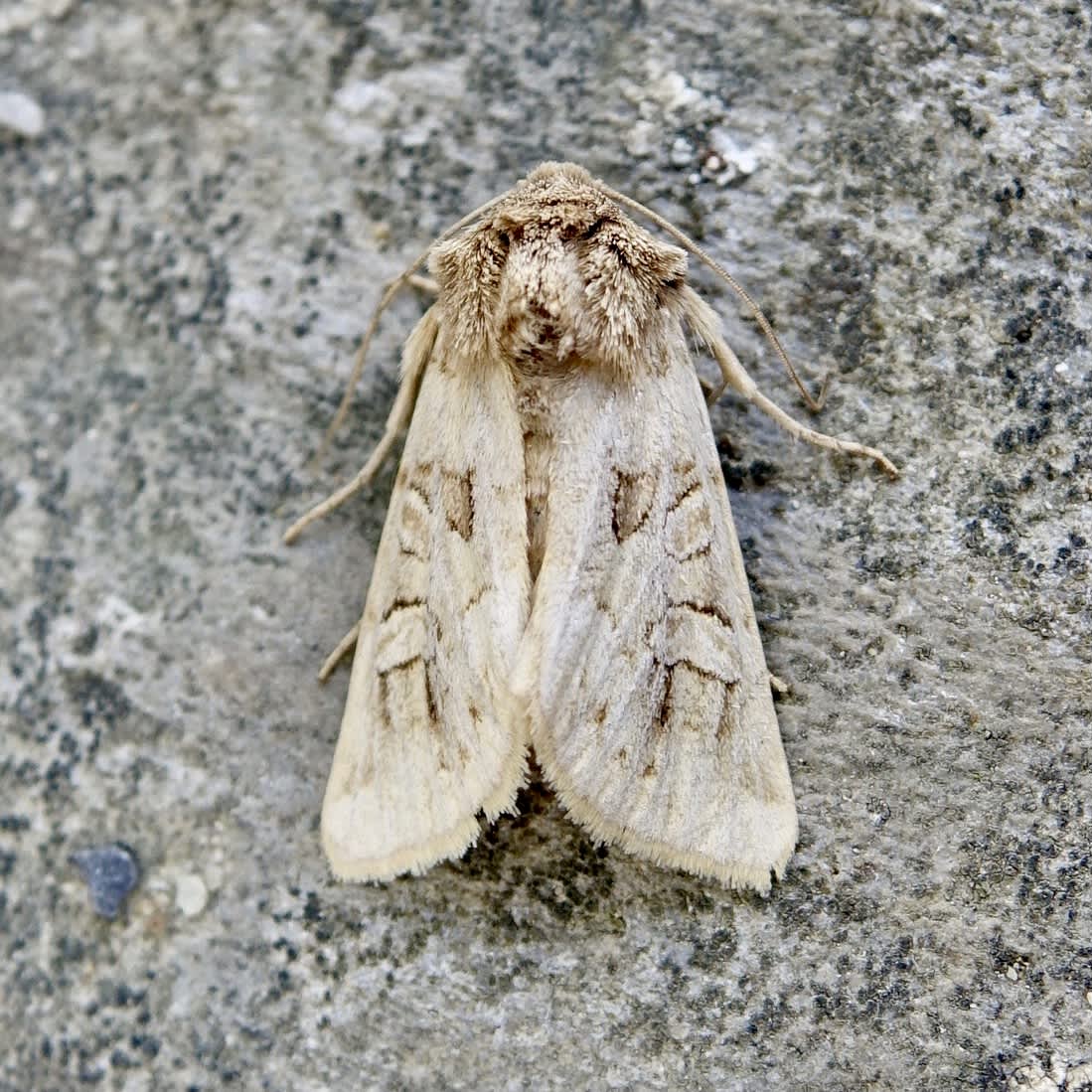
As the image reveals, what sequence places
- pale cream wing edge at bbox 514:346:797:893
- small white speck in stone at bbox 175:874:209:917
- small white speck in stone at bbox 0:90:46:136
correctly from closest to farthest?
pale cream wing edge at bbox 514:346:797:893, small white speck in stone at bbox 175:874:209:917, small white speck in stone at bbox 0:90:46:136

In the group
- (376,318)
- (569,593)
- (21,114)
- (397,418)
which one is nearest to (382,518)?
(397,418)

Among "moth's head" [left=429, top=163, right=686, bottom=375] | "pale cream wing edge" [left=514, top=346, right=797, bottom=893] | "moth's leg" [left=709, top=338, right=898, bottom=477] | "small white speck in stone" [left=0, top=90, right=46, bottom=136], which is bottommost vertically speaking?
"pale cream wing edge" [left=514, top=346, right=797, bottom=893]

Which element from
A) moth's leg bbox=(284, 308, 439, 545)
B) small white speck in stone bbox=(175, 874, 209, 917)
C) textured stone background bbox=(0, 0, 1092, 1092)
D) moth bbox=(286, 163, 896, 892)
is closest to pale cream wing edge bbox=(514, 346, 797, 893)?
moth bbox=(286, 163, 896, 892)

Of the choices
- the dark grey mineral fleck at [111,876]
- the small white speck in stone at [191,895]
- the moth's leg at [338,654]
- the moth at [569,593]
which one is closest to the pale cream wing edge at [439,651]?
the moth at [569,593]

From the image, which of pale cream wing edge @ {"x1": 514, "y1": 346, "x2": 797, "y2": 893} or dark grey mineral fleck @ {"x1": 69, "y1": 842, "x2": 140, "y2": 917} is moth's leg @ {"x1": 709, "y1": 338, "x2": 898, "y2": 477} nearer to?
pale cream wing edge @ {"x1": 514, "y1": 346, "x2": 797, "y2": 893}

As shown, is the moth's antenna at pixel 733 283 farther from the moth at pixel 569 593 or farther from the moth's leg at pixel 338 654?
the moth's leg at pixel 338 654

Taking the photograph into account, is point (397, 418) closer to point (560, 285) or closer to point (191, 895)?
point (560, 285)

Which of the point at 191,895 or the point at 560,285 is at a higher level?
the point at 560,285
